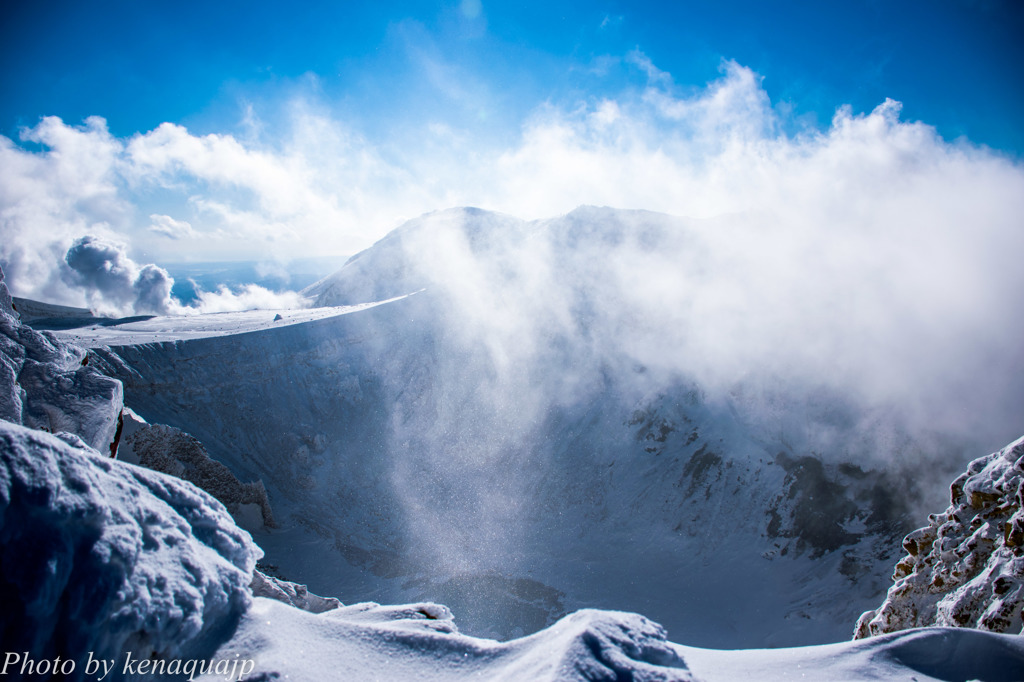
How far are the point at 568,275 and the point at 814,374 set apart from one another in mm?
26615

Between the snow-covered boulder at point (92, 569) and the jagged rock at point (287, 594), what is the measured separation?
423cm

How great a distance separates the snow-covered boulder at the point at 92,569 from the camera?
460 centimetres

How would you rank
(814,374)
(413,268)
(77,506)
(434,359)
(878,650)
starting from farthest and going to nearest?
1. (413,268)
2. (434,359)
3. (814,374)
4. (878,650)
5. (77,506)

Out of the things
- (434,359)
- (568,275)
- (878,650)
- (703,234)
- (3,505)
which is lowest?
(878,650)

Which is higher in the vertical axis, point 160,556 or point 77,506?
point 77,506

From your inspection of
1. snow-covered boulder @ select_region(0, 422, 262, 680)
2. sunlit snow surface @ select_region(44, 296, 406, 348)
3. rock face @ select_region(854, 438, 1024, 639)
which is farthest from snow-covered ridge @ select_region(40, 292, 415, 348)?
rock face @ select_region(854, 438, 1024, 639)

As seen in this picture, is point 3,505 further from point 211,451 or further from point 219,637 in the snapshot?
point 211,451

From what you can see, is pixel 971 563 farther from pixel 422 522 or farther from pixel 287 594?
pixel 422 522

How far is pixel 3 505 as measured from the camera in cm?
457

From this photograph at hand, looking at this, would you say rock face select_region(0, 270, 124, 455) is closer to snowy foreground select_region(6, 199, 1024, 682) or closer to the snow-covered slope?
snowy foreground select_region(6, 199, 1024, 682)

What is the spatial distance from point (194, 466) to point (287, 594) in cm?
1744

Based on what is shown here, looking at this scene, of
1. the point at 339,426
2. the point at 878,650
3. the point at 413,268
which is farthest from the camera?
the point at 413,268

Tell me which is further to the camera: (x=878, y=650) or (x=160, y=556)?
(x=878, y=650)

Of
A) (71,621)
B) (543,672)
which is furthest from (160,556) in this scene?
(543,672)
